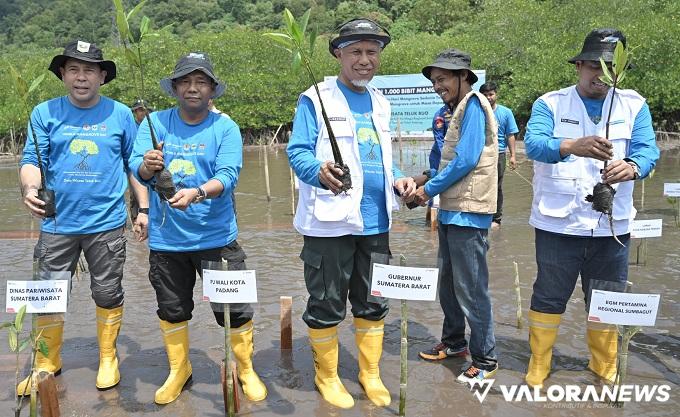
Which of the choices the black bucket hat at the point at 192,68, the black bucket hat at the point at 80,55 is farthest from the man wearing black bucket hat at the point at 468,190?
the black bucket hat at the point at 80,55

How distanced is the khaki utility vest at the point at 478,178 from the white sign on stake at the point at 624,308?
0.80 m

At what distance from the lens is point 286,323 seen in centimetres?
428

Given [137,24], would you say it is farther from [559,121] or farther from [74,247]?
[559,121]

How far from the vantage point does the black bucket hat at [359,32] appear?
330cm

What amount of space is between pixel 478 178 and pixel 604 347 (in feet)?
4.51

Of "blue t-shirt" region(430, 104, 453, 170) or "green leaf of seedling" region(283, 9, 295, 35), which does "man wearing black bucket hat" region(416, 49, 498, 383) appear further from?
"green leaf of seedling" region(283, 9, 295, 35)

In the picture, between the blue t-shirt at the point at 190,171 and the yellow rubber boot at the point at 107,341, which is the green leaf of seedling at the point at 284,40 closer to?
the blue t-shirt at the point at 190,171

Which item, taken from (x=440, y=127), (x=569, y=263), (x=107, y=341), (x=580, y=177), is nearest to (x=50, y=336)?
(x=107, y=341)

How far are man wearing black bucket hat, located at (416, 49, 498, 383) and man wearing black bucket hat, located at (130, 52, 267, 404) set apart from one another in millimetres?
1227

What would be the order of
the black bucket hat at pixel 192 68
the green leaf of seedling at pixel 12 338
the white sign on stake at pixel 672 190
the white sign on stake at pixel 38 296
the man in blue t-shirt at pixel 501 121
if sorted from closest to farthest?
the green leaf of seedling at pixel 12 338, the white sign on stake at pixel 38 296, the black bucket hat at pixel 192 68, the white sign on stake at pixel 672 190, the man in blue t-shirt at pixel 501 121

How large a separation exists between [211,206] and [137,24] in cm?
112

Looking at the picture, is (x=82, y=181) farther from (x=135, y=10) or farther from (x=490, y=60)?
(x=490, y=60)

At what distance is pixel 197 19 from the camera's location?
89188 millimetres

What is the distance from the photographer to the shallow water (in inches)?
136
